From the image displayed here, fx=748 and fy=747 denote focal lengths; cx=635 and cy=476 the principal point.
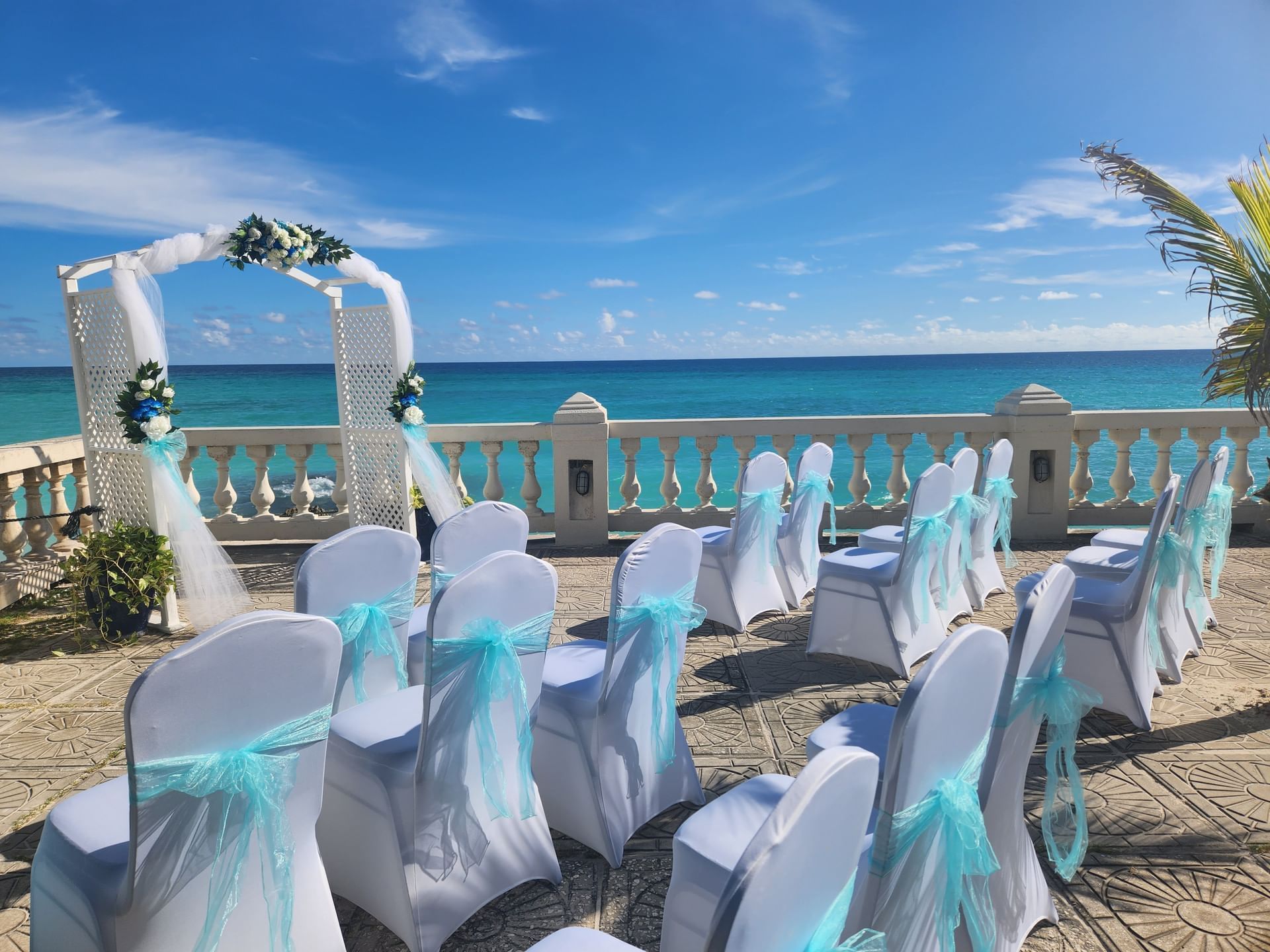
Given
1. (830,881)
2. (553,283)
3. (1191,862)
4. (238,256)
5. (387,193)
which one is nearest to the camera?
(830,881)

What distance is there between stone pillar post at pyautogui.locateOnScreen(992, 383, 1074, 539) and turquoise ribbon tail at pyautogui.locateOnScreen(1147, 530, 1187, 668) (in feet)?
10.6

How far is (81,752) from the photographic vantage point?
10.5 feet

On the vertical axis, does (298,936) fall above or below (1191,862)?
above

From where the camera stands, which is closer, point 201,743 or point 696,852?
point 201,743

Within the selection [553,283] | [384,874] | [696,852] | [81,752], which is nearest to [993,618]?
[696,852]

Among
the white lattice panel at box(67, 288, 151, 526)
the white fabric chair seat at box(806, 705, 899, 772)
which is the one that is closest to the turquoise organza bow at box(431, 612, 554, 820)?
the white fabric chair seat at box(806, 705, 899, 772)

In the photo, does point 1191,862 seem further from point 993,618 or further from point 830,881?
point 993,618

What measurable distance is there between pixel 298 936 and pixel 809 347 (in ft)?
168

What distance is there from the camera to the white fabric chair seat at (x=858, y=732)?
2.10 meters

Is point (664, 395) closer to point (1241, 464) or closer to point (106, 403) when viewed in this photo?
point (1241, 464)

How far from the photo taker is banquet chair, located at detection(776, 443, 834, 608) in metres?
4.68

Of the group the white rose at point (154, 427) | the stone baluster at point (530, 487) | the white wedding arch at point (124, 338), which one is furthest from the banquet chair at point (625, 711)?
the stone baluster at point (530, 487)

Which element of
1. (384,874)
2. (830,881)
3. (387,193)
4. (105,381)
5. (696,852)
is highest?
(387,193)

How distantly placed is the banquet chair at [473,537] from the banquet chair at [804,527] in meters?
2.16
